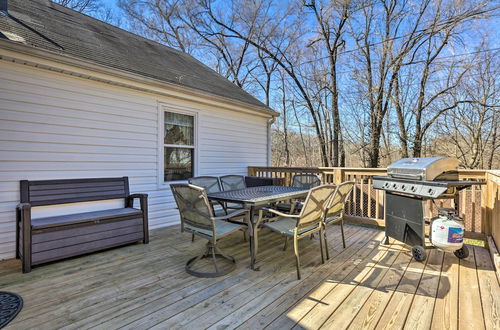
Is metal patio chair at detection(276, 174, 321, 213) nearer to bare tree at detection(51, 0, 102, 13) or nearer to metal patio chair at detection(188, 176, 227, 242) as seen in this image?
metal patio chair at detection(188, 176, 227, 242)

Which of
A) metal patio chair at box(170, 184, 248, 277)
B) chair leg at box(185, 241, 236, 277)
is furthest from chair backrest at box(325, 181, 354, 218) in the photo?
chair leg at box(185, 241, 236, 277)

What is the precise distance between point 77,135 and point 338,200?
366cm

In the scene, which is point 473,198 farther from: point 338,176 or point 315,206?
point 315,206

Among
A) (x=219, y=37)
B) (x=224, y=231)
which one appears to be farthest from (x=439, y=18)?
(x=224, y=231)

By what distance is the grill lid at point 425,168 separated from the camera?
2846mm

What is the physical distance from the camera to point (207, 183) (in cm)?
418

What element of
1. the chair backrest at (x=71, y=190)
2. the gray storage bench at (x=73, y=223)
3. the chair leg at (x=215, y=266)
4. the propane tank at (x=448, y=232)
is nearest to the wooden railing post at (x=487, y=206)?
the propane tank at (x=448, y=232)

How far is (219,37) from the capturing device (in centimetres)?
1233

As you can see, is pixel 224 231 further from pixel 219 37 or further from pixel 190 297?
pixel 219 37

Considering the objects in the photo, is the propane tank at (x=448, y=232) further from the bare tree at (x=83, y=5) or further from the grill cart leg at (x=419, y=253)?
the bare tree at (x=83, y=5)

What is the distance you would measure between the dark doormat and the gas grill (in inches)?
152

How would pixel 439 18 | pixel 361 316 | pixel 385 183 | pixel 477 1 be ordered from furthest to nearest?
pixel 439 18 < pixel 477 1 < pixel 385 183 < pixel 361 316

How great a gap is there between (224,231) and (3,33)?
352 centimetres

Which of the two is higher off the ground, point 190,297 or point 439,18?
point 439,18
